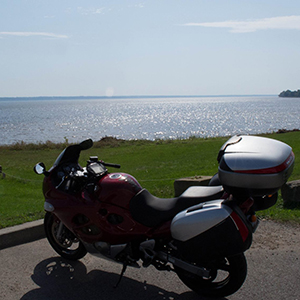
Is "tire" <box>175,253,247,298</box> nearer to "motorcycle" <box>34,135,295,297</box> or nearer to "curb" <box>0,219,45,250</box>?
"motorcycle" <box>34,135,295,297</box>

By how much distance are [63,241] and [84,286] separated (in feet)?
2.62

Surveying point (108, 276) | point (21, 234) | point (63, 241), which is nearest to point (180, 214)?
point (108, 276)

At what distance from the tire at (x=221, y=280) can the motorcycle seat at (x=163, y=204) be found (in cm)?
59

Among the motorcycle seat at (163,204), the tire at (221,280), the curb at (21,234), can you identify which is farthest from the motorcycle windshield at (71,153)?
the tire at (221,280)

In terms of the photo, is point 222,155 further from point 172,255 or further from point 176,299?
point 176,299

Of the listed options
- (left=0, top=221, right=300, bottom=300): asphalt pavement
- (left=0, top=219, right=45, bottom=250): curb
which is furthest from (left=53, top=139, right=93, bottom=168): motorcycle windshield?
(left=0, top=219, right=45, bottom=250): curb

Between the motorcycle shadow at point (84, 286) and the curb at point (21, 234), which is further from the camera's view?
the curb at point (21, 234)

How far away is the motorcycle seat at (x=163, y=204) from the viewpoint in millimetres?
3645

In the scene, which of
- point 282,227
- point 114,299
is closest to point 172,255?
point 114,299

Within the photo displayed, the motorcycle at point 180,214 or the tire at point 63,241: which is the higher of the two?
the motorcycle at point 180,214

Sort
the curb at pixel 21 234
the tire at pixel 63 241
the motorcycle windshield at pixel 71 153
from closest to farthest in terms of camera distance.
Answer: the motorcycle windshield at pixel 71 153 → the tire at pixel 63 241 → the curb at pixel 21 234

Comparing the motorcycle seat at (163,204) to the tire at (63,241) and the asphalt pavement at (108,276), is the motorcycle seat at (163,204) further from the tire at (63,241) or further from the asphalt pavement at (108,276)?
the tire at (63,241)

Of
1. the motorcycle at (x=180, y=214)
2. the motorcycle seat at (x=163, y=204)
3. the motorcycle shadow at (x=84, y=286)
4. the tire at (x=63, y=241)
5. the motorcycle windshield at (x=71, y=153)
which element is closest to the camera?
the motorcycle at (x=180, y=214)

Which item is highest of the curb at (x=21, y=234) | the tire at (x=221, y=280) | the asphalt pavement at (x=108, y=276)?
the tire at (x=221, y=280)
